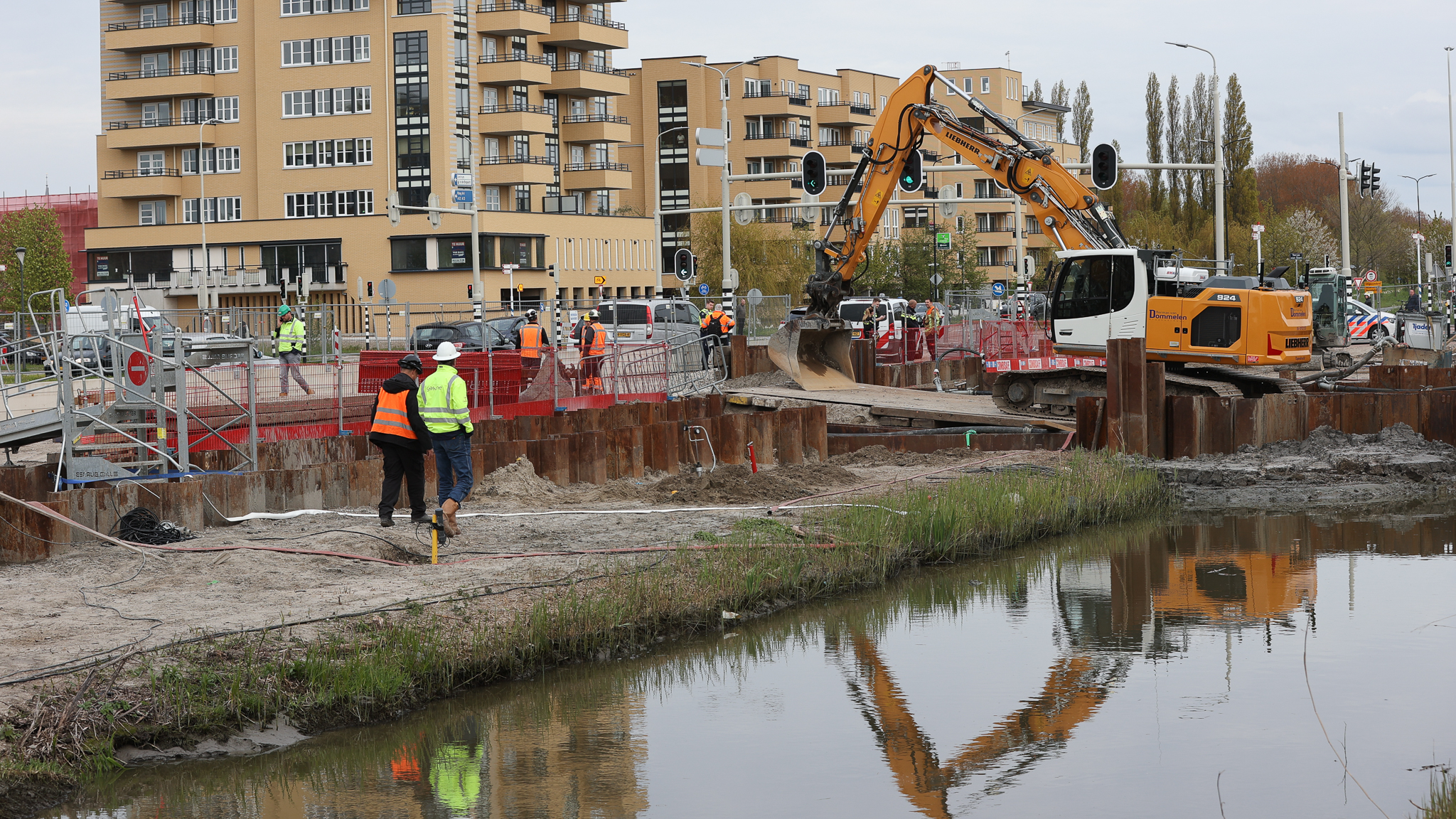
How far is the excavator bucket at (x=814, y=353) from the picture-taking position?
2461cm

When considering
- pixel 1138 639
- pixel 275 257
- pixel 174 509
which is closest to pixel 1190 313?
pixel 1138 639

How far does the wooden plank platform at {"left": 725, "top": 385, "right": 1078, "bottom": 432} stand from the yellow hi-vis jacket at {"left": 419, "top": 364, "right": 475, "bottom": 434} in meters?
9.90

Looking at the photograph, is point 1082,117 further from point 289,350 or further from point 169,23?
point 289,350

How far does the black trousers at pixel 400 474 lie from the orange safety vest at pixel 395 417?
138 mm

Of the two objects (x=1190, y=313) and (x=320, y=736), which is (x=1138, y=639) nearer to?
(x=320, y=736)

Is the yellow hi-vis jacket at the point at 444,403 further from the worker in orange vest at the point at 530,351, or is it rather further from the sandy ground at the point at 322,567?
the worker in orange vest at the point at 530,351

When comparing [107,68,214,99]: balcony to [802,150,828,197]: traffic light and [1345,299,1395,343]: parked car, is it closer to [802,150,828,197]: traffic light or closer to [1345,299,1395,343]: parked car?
[802,150,828,197]: traffic light

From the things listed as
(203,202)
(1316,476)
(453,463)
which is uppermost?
(203,202)

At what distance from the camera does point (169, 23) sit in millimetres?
75125

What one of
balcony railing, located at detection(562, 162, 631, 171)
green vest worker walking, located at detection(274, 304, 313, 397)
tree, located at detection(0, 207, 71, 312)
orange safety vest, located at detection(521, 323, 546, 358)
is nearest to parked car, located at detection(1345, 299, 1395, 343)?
orange safety vest, located at detection(521, 323, 546, 358)

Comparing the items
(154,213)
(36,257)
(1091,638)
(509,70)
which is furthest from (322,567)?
(36,257)

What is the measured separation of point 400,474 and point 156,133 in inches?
2717

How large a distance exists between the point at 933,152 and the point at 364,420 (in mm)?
91097

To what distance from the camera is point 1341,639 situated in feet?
37.8
